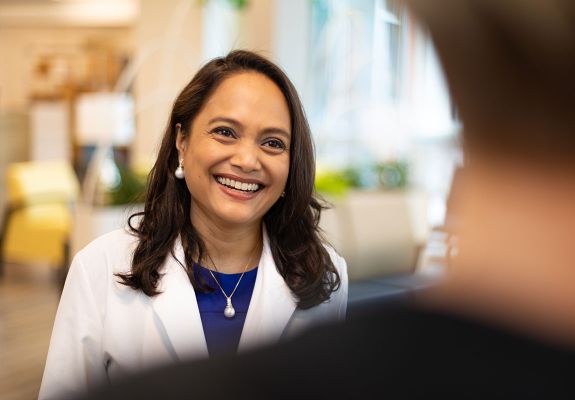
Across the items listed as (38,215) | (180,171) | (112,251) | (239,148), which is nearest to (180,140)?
(180,171)

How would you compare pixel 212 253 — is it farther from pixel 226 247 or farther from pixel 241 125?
pixel 241 125

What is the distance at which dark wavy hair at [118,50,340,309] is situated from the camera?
1664 mm

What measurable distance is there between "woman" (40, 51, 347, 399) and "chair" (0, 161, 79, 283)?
4.70 metres

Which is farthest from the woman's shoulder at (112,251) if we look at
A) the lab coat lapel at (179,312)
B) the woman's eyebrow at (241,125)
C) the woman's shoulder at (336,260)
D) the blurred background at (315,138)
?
the blurred background at (315,138)

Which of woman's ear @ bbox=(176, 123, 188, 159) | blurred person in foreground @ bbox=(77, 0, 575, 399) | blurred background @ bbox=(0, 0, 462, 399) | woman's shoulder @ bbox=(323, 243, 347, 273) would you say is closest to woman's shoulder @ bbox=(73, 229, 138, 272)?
woman's ear @ bbox=(176, 123, 188, 159)

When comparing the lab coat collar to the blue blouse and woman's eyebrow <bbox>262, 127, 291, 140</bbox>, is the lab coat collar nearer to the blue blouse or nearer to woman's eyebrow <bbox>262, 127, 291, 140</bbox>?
the blue blouse

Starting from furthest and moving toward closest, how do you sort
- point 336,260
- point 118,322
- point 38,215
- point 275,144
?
point 38,215 → point 336,260 → point 275,144 → point 118,322

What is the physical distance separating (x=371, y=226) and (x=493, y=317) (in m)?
5.12

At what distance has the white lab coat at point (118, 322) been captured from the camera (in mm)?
1517

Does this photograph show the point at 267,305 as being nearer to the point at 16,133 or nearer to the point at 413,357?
the point at 413,357

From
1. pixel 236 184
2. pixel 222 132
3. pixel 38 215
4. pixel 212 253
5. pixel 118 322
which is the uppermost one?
pixel 222 132

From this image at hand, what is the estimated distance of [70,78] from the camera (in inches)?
510

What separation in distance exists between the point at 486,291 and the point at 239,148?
49.9 inches

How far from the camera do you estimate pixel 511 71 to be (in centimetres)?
37
